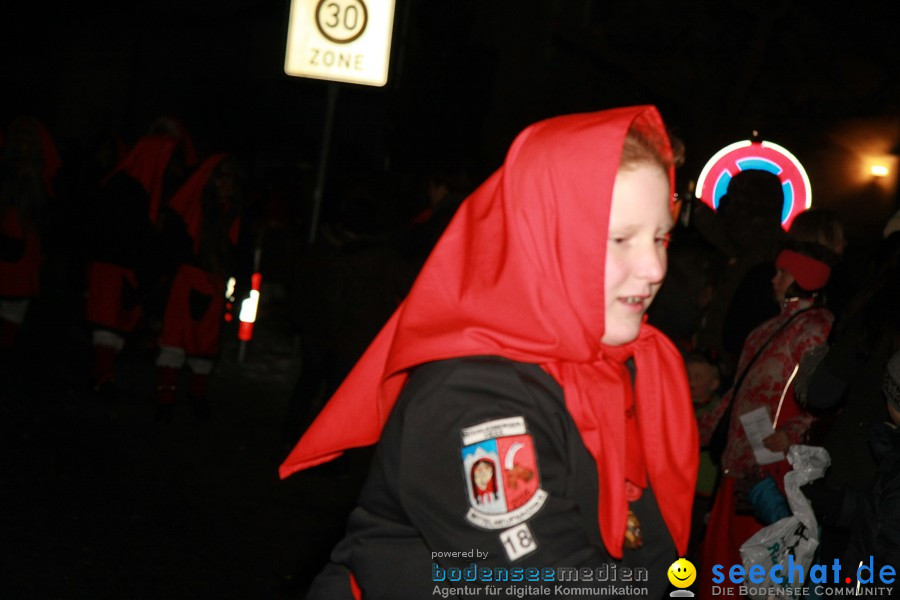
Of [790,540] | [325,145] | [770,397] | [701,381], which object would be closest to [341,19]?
[325,145]

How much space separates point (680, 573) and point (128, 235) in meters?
6.47

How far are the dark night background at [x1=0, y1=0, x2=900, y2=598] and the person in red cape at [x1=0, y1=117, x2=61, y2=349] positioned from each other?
74 cm

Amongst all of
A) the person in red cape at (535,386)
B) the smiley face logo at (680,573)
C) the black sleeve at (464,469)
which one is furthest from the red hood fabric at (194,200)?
the black sleeve at (464,469)

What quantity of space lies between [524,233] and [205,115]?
3367cm

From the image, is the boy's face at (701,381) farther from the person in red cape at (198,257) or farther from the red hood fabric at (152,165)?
the red hood fabric at (152,165)

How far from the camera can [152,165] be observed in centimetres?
869

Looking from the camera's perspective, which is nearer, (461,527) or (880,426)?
(461,527)

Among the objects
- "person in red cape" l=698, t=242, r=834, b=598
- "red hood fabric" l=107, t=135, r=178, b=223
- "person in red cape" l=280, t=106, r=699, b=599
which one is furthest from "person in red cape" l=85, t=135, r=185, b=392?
"person in red cape" l=280, t=106, r=699, b=599

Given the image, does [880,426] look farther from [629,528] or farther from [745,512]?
[629,528]

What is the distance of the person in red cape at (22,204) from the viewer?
987 cm

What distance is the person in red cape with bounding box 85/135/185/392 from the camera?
8.59 meters

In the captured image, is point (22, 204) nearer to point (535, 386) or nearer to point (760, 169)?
point (760, 169)

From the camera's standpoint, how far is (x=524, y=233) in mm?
2182

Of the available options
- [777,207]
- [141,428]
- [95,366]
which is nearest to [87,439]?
[141,428]
